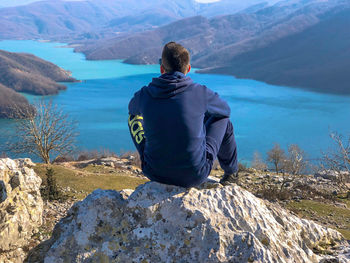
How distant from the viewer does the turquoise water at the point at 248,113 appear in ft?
186

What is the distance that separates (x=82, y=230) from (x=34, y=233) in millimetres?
1974

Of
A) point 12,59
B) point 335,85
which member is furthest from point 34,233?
point 12,59

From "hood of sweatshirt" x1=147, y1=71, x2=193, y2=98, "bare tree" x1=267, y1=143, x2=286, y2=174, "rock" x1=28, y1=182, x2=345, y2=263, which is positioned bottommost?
"bare tree" x1=267, y1=143, x2=286, y2=174

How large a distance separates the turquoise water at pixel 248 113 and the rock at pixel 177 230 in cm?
3182

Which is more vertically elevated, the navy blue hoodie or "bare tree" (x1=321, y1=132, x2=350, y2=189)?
the navy blue hoodie

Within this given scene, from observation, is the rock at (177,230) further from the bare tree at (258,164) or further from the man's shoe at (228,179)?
the bare tree at (258,164)

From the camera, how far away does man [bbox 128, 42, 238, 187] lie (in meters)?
3.30

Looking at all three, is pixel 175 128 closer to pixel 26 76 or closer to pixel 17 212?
pixel 17 212

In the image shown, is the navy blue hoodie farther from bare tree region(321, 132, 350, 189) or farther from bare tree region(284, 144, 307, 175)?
bare tree region(284, 144, 307, 175)

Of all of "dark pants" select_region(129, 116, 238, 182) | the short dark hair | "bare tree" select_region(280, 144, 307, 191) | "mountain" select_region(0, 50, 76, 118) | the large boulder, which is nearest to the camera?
the short dark hair

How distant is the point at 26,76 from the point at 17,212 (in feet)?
404

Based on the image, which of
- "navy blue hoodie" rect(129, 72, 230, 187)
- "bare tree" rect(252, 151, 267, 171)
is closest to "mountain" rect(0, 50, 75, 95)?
"bare tree" rect(252, 151, 267, 171)

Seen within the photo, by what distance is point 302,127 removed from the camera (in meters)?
66.1

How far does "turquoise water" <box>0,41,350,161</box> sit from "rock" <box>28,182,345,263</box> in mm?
31822
